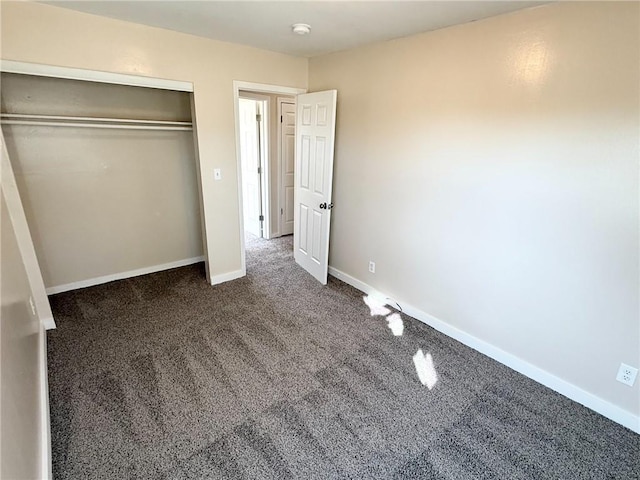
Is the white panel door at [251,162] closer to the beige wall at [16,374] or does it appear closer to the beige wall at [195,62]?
the beige wall at [195,62]

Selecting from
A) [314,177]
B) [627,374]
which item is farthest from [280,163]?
[627,374]

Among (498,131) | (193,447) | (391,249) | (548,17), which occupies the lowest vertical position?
(193,447)

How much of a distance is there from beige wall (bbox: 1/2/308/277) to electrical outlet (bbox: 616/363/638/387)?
319cm

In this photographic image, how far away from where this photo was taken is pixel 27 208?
2.83 m

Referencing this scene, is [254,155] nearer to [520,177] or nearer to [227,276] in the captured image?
[227,276]

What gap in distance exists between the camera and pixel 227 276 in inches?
138

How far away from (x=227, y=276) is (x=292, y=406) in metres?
1.87

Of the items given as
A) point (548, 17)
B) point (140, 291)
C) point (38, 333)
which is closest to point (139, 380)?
point (38, 333)

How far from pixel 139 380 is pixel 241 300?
1.16m

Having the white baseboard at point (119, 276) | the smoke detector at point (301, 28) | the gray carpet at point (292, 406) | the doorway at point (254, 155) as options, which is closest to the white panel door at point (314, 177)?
the smoke detector at point (301, 28)

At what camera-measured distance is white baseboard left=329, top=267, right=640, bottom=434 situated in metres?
1.89

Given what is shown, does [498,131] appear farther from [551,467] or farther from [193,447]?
[193,447]

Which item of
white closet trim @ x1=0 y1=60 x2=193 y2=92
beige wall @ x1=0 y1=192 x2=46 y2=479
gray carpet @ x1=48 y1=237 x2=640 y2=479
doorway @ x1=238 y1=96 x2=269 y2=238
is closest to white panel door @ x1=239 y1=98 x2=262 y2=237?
doorway @ x1=238 y1=96 x2=269 y2=238

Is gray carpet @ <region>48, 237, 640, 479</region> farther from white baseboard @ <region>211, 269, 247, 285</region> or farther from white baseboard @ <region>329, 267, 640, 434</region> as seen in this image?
white baseboard @ <region>211, 269, 247, 285</region>
